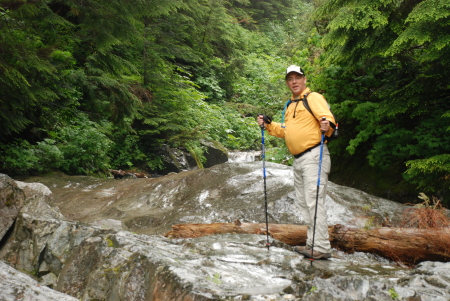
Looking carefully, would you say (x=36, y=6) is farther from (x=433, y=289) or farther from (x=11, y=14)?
(x=433, y=289)

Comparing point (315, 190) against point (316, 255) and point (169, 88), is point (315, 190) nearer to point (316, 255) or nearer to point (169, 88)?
point (316, 255)

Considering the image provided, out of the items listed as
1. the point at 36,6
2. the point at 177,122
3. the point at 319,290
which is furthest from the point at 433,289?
the point at 177,122

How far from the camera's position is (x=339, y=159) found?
950 centimetres

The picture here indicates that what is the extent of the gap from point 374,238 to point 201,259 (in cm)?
255

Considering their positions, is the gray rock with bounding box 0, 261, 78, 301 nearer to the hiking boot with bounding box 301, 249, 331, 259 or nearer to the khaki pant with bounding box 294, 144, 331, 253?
the hiking boot with bounding box 301, 249, 331, 259

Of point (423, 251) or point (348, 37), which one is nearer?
point (423, 251)

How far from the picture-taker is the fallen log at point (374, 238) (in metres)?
4.18

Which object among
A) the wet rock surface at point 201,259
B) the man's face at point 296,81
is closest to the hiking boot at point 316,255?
the wet rock surface at point 201,259

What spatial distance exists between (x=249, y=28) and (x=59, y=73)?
34931mm

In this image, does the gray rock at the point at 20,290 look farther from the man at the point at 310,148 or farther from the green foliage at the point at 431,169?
the green foliage at the point at 431,169

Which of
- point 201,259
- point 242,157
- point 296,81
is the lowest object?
point 242,157

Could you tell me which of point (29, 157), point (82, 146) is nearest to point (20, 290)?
point (29, 157)

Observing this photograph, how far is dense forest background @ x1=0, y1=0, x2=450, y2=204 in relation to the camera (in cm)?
554

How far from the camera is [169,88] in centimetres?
1425
